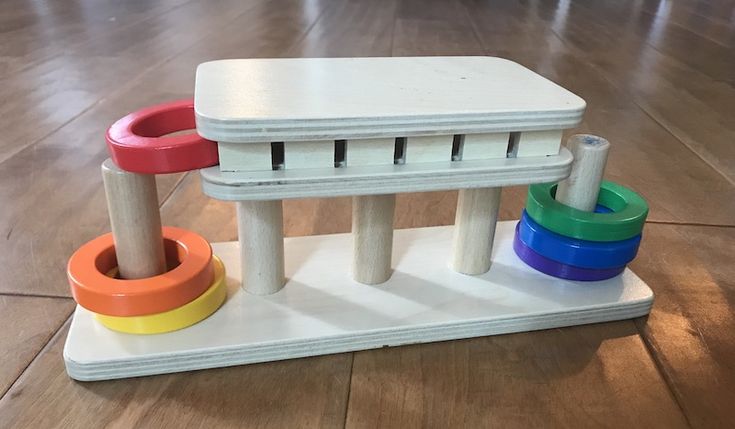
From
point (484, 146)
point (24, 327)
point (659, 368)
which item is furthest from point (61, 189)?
point (659, 368)

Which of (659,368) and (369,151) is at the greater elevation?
(369,151)

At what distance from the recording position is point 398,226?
572 millimetres

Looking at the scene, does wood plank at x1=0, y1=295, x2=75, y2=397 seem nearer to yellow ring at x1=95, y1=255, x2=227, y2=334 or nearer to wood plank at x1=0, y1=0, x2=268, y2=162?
yellow ring at x1=95, y1=255, x2=227, y2=334

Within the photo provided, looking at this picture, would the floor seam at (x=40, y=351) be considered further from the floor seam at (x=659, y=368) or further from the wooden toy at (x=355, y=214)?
the floor seam at (x=659, y=368)

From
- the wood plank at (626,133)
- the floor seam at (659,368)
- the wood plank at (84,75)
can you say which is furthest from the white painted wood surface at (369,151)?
the wood plank at (84,75)

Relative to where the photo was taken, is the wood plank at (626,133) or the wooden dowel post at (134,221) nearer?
the wooden dowel post at (134,221)

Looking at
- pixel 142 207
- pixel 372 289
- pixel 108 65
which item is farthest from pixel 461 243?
pixel 108 65

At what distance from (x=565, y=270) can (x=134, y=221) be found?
1.00 ft

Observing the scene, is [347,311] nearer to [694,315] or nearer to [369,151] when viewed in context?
[369,151]

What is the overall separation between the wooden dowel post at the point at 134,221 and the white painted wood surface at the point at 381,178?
0.05m

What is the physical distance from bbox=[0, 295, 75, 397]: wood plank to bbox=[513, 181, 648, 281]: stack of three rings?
344mm

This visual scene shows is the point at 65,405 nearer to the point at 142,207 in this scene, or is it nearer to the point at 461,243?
the point at 142,207

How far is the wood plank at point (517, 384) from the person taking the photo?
334 mm

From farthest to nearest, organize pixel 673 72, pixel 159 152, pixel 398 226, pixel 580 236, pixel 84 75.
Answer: pixel 673 72 → pixel 84 75 → pixel 398 226 → pixel 580 236 → pixel 159 152
